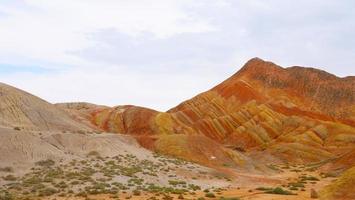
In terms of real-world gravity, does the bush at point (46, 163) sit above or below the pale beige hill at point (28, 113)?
below

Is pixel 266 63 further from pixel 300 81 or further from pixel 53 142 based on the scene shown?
pixel 53 142

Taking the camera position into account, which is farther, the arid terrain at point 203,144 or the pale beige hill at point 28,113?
the pale beige hill at point 28,113

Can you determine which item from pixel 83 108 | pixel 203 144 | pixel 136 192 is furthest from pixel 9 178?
pixel 83 108

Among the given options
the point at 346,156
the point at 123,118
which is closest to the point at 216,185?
the point at 346,156

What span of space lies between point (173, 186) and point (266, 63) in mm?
95148

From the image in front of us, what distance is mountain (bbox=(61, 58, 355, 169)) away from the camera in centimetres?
9028

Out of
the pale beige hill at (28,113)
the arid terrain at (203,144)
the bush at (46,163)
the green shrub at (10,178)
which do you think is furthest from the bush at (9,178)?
the pale beige hill at (28,113)

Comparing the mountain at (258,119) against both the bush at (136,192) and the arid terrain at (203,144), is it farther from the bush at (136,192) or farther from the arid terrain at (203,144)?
the bush at (136,192)

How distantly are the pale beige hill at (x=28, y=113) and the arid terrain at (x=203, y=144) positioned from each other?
16 centimetres

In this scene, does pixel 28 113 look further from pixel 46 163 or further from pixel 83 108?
pixel 83 108

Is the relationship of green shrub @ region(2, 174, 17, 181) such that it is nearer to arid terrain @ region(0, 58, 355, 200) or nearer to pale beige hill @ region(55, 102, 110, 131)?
arid terrain @ region(0, 58, 355, 200)

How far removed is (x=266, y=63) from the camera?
450 feet

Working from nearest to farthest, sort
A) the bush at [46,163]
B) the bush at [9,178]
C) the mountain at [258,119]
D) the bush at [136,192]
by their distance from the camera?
the bush at [136,192] → the bush at [9,178] → the bush at [46,163] → the mountain at [258,119]

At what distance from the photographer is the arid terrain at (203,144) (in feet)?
141
